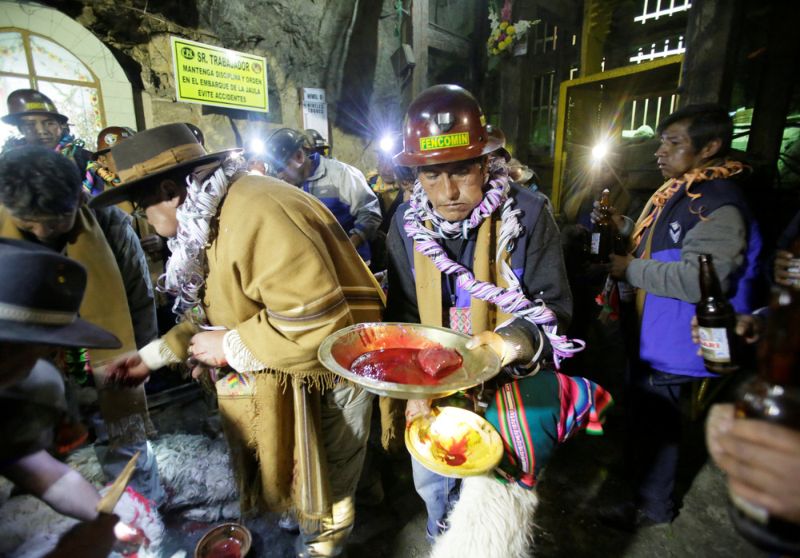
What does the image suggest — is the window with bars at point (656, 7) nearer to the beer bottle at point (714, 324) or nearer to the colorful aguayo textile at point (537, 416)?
the beer bottle at point (714, 324)

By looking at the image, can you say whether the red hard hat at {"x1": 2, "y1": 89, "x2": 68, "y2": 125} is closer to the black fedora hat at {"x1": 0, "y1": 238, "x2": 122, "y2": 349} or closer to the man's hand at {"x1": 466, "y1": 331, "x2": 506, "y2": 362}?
the black fedora hat at {"x1": 0, "y1": 238, "x2": 122, "y2": 349}

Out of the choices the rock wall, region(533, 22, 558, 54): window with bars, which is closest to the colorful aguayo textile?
the rock wall

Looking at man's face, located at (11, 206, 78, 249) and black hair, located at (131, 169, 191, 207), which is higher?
black hair, located at (131, 169, 191, 207)

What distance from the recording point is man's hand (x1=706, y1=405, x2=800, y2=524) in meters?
0.75

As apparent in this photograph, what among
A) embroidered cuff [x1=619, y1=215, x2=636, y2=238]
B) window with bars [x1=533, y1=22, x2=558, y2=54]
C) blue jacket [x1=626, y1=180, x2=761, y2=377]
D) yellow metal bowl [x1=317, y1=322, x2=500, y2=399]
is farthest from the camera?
window with bars [x1=533, y1=22, x2=558, y2=54]

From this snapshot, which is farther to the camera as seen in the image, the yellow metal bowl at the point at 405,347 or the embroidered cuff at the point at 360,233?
the embroidered cuff at the point at 360,233

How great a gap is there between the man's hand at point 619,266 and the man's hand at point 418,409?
1.67 meters

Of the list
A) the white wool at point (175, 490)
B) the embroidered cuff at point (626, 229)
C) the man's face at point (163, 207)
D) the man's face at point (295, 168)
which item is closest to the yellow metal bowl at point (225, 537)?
the white wool at point (175, 490)

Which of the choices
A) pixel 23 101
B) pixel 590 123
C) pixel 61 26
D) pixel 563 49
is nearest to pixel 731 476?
pixel 23 101

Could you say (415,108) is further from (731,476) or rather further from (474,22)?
(474,22)

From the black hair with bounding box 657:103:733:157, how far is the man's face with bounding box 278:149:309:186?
371 cm

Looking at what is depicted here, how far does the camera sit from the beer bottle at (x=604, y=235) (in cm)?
321

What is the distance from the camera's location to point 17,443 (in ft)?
4.98

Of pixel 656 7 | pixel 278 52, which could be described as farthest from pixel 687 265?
pixel 656 7
